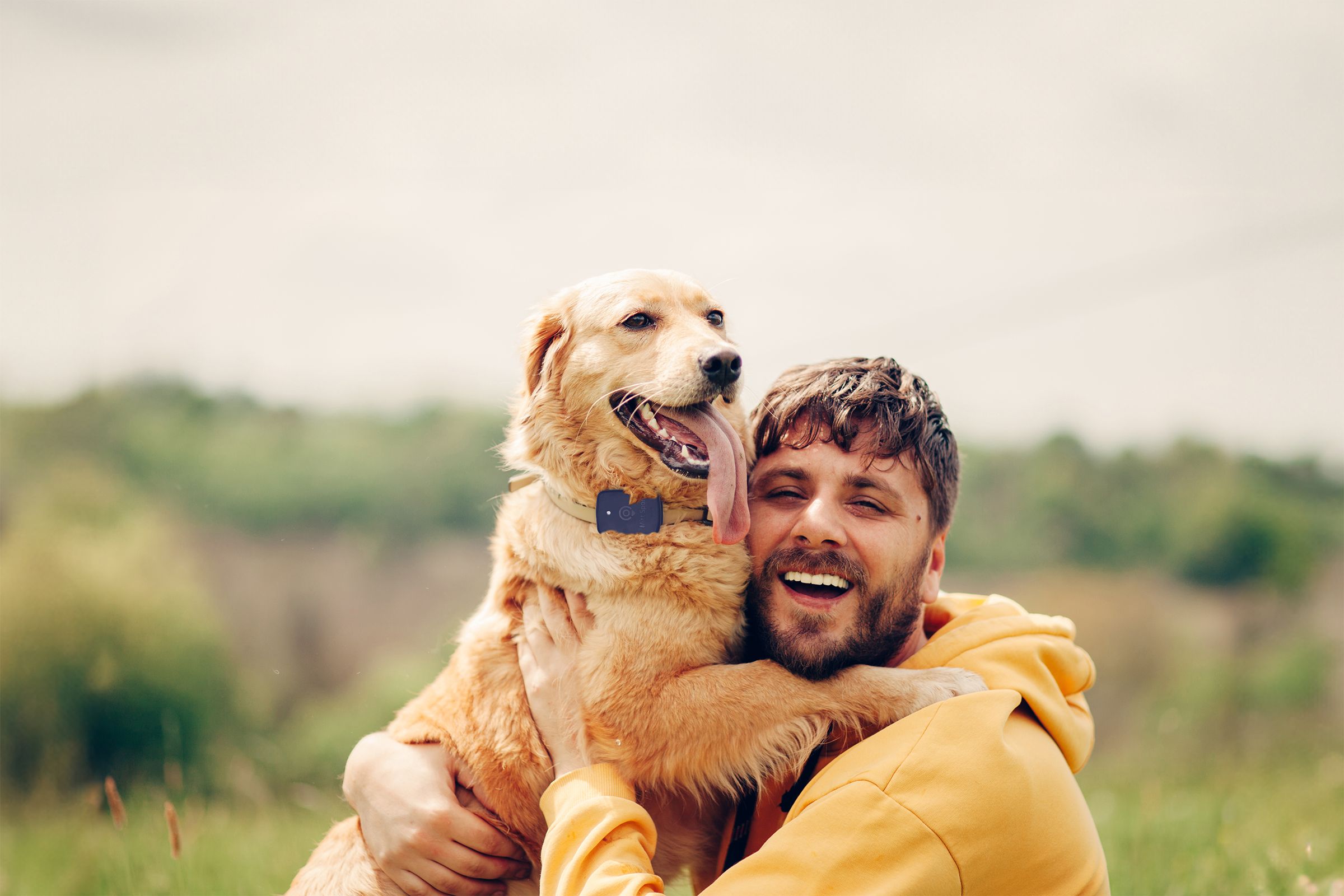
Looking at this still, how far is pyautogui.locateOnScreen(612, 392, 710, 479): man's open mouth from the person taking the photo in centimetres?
250

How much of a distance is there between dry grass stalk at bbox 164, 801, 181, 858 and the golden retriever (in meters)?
0.61

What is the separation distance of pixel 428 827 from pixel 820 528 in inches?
50.1

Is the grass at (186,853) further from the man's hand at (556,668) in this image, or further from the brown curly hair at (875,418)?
the brown curly hair at (875,418)

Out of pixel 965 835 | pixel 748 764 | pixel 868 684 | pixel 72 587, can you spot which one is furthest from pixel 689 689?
pixel 72 587

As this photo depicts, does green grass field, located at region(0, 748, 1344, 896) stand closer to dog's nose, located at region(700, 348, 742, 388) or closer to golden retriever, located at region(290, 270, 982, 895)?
golden retriever, located at region(290, 270, 982, 895)

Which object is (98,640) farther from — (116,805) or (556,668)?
(556,668)

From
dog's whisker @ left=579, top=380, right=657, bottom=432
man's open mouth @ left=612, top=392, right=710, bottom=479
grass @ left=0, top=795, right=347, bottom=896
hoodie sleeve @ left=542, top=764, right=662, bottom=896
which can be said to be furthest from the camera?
grass @ left=0, top=795, right=347, bottom=896

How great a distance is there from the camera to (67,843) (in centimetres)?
598

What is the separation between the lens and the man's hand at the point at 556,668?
2271mm

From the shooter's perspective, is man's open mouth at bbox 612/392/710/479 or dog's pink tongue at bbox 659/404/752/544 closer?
dog's pink tongue at bbox 659/404/752/544

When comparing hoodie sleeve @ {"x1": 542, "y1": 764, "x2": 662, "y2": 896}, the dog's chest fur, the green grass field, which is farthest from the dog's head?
the green grass field

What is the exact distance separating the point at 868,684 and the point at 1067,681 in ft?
1.61

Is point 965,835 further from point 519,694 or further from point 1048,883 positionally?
point 519,694

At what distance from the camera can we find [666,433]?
2.58m
